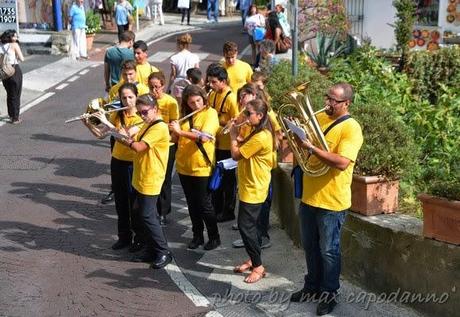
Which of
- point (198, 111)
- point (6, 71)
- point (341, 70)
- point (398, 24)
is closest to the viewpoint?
point (198, 111)

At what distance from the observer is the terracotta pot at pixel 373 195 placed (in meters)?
6.73

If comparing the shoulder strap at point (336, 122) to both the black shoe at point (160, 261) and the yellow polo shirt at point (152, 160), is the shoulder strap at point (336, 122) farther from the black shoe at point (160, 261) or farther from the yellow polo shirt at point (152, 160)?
the black shoe at point (160, 261)

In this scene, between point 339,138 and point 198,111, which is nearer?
point 339,138

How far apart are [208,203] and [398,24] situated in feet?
25.1

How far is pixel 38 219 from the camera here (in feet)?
29.0

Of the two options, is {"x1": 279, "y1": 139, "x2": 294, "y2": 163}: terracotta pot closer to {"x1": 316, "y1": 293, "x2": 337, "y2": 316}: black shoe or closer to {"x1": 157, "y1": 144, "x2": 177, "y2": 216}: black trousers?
{"x1": 157, "y1": 144, "x2": 177, "y2": 216}: black trousers

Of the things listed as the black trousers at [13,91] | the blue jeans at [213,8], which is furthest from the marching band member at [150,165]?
the blue jeans at [213,8]

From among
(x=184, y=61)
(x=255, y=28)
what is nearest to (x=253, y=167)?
(x=184, y=61)

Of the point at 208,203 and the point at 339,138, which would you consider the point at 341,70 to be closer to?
the point at 208,203

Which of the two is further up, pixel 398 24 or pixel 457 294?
pixel 398 24

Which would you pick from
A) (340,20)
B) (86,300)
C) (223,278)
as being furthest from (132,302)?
(340,20)

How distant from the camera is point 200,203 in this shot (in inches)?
306

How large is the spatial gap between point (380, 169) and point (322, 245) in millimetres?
998

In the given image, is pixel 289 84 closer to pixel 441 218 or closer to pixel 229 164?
pixel 229 164
